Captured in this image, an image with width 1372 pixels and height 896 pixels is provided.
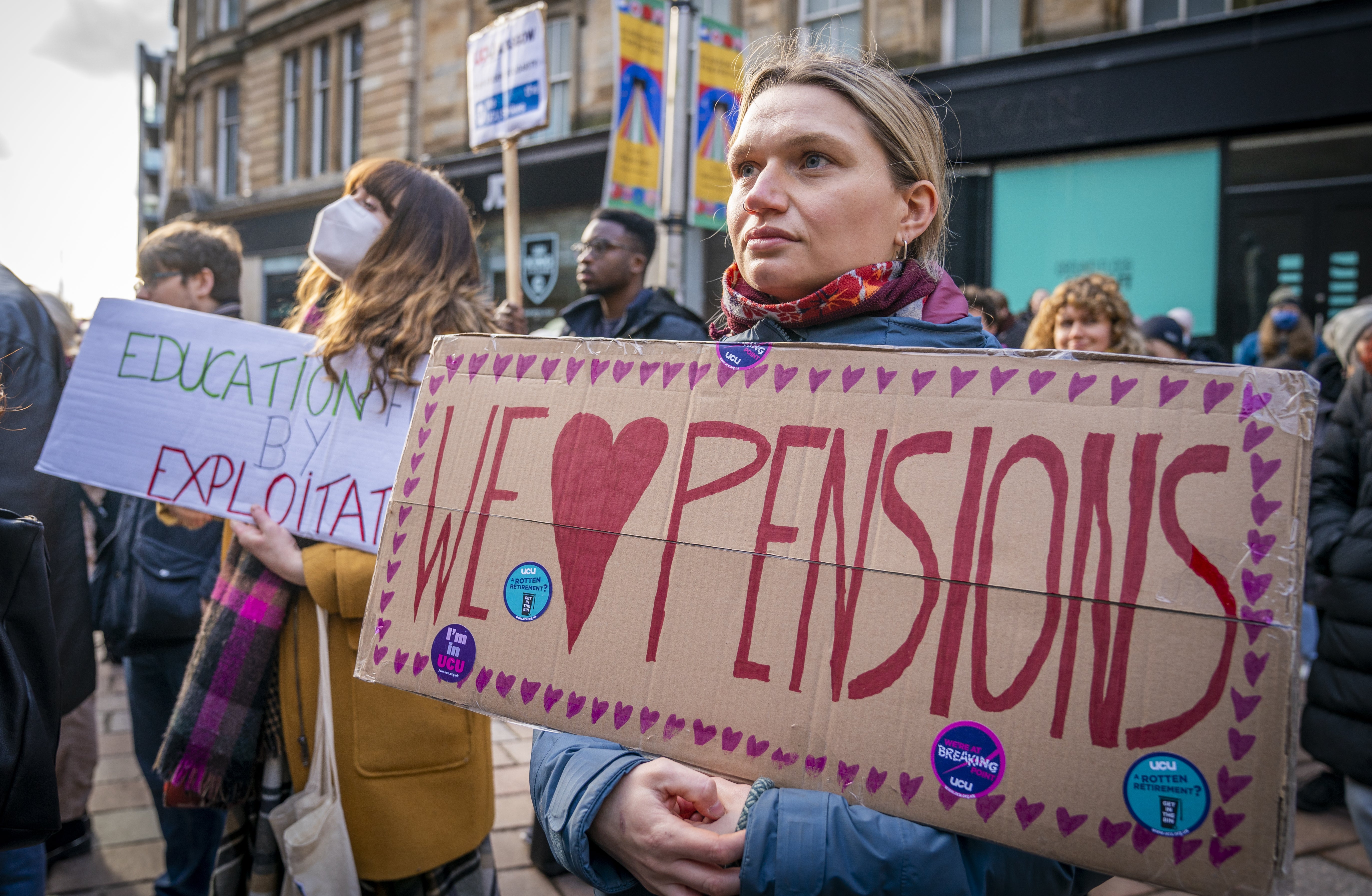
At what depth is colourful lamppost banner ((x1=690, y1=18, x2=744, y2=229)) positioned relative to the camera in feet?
17.0

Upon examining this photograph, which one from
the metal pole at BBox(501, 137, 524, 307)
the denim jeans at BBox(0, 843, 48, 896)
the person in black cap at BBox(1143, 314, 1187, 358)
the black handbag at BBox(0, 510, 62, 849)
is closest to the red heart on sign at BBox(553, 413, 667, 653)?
the black handbag at BBox(0, 510, 62, 849)

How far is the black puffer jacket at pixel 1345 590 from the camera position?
2.82 meters

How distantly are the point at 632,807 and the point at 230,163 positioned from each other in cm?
2260

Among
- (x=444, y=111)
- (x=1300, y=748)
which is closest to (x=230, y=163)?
(x=444, y=111)

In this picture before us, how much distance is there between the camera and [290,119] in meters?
17.8

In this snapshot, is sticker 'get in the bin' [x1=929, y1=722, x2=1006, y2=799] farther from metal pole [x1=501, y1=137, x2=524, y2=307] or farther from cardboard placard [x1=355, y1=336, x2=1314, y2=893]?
metal pole [x1=501, y1=137, x2=524, y2=307]

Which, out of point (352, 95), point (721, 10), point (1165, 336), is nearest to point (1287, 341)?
point (1165, 336)

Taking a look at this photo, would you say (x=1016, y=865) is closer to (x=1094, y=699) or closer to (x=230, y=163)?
(x=1094, y=699)

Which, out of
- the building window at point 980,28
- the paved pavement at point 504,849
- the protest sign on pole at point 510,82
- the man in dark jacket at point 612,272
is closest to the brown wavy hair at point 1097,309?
the man in dark jacket at point 612,272

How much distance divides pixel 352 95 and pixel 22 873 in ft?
56.7

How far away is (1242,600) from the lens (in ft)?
2.85

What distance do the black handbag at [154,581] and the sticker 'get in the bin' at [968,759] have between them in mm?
2471

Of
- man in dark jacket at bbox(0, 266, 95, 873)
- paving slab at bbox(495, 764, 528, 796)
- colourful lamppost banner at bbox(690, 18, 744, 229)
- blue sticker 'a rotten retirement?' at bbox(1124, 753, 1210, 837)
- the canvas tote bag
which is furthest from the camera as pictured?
colourful lamppost banner at bbox(690, 18, 744, 229)

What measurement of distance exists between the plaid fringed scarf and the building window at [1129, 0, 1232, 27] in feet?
29.6
